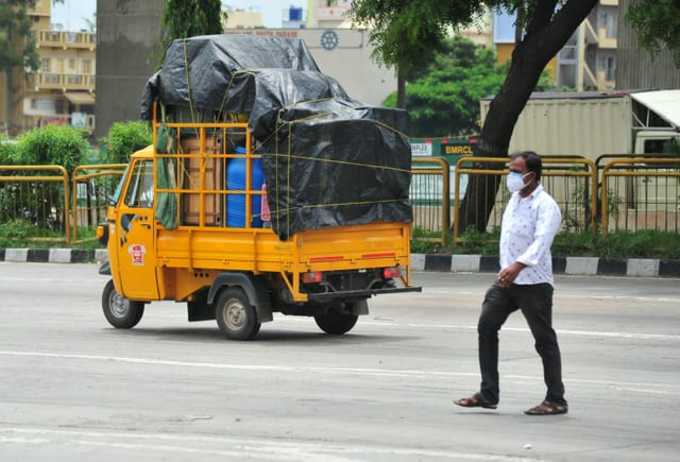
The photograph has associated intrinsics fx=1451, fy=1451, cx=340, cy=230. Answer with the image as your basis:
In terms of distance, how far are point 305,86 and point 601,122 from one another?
22340 mm

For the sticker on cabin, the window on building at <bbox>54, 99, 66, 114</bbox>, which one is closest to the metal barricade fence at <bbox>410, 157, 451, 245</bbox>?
the sticker on cabin

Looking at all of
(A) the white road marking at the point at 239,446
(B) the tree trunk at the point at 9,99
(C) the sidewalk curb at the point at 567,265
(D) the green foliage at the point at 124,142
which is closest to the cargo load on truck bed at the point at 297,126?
(A) the white road marking at the point at 239,446

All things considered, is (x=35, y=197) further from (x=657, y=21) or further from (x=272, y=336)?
(x=272, y=336)

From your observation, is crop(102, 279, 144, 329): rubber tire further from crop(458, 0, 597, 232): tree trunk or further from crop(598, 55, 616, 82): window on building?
crop(598, 55, 616, 82): window on building

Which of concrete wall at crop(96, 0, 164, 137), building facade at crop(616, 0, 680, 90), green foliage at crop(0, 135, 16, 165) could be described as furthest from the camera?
concrete wall at crop(96, 0, 164, 137)

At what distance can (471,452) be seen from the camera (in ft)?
25.5

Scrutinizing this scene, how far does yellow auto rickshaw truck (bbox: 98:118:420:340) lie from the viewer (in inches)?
508

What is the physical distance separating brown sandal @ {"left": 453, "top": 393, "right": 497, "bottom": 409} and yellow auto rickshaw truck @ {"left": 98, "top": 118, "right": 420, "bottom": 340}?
384 cm

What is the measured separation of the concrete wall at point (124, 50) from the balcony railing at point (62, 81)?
202ft

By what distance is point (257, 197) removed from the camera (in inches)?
513

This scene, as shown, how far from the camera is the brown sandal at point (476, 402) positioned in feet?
29.4

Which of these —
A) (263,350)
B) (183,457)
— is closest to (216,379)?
(263,350)

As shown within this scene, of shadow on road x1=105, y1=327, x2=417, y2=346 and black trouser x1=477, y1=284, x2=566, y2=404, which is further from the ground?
black trouser x1=477, y1=284, x2=566, y2=404

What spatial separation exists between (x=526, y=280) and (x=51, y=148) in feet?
60.5
